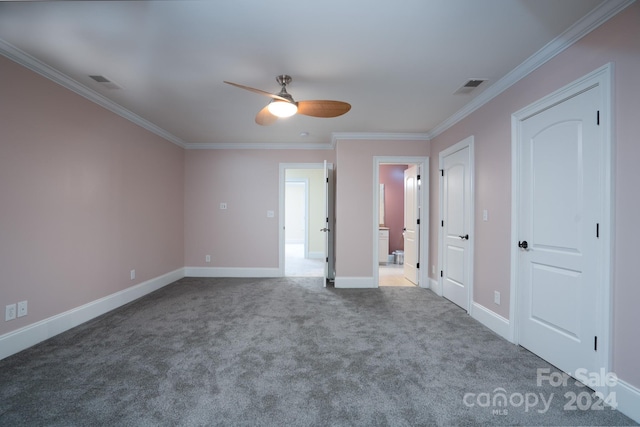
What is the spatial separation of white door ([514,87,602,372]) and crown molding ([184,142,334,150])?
11.1 feet

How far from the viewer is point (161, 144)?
14.9ft

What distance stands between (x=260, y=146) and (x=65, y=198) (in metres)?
3.07

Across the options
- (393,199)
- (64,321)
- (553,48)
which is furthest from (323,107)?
(393,199)

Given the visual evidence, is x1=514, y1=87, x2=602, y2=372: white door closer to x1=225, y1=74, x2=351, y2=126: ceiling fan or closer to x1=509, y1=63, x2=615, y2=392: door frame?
x1=509, y1=63, x2=615, y2=392: door frame

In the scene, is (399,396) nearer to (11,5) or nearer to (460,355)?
(460,355)

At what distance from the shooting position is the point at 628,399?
1.64 meters

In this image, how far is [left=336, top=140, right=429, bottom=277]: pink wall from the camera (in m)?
4.55

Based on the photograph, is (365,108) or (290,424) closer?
(290,424)

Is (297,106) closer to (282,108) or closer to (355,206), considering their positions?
(282,108)

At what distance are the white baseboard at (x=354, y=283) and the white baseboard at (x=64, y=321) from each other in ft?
9.54

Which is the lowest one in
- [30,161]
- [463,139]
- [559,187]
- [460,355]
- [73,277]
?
[460,355]

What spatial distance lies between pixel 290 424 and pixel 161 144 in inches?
176

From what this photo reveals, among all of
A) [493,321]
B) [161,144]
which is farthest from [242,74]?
[493,321]

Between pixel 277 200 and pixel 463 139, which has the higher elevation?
pixel 463 139
